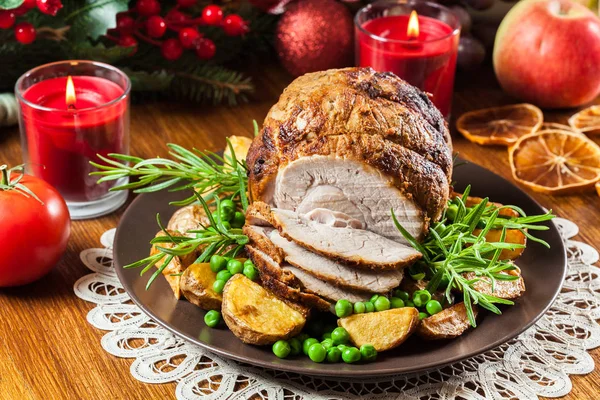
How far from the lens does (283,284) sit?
6.84ft

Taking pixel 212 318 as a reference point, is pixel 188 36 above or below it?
above

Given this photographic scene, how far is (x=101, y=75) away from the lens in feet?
9.39

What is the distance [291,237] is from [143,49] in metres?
1.62

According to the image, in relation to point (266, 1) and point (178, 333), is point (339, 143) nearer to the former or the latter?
point (178, 333)

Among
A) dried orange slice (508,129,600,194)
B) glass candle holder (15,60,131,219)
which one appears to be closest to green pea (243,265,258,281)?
glass candle holder (15,60,131,219)

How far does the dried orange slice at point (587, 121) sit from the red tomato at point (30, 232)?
212 cm

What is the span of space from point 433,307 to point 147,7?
1807 millimetres

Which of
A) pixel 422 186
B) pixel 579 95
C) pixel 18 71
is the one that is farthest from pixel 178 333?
pixel 579 95

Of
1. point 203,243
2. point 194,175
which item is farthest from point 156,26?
point 203,243

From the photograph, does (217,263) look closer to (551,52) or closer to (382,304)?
(382,304)

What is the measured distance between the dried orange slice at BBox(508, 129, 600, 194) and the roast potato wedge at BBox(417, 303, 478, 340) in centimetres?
108

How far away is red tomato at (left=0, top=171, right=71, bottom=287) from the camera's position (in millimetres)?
2307

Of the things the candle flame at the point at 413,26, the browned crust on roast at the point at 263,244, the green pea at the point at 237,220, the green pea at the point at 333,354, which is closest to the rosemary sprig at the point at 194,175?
Answer: the green pea at the point at 237,220

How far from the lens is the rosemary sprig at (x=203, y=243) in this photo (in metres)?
2.22
